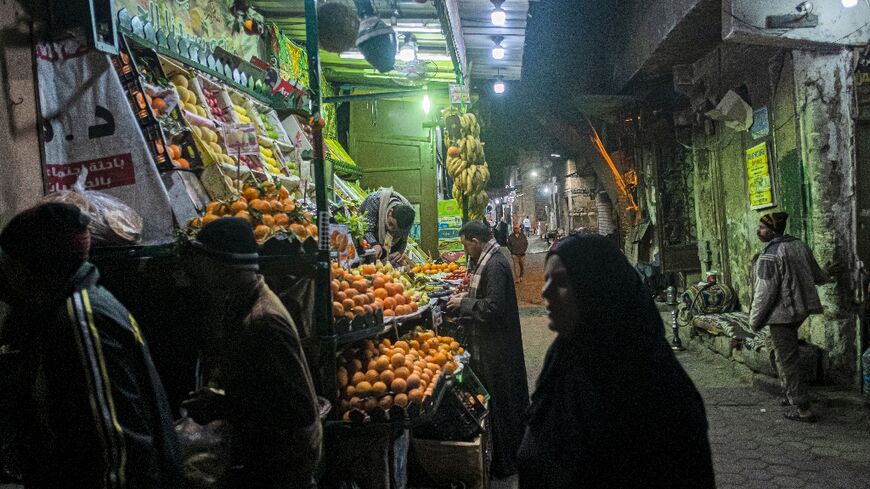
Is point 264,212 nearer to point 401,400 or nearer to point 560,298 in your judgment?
point 401,400

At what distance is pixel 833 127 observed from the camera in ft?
22.5

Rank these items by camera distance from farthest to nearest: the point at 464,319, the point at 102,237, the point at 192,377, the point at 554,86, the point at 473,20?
the point at 554,86
the point at 473,20
the point at 464,319
the point at 192,377
the point at 102,237

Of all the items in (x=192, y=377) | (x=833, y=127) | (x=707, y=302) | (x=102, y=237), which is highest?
(x=833, y=127)

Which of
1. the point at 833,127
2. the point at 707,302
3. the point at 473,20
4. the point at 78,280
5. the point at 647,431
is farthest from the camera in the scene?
the point at 707,302

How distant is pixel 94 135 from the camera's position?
3.44 m

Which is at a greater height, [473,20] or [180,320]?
[473,20]

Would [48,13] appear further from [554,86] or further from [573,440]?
[554,86]

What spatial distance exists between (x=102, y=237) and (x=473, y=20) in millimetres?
6665

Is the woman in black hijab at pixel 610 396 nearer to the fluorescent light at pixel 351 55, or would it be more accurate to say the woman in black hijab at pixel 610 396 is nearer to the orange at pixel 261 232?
the orange at pixel 261 232

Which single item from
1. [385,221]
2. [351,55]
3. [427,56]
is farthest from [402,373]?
[427,56]

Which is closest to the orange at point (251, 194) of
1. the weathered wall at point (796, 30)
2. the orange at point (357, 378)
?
the orange at point (357, 378)

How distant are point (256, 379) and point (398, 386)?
1354 millimetres

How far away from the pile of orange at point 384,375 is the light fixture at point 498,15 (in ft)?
17.5

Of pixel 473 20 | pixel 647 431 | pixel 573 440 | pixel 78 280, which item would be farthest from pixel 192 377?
pixel 473 20
